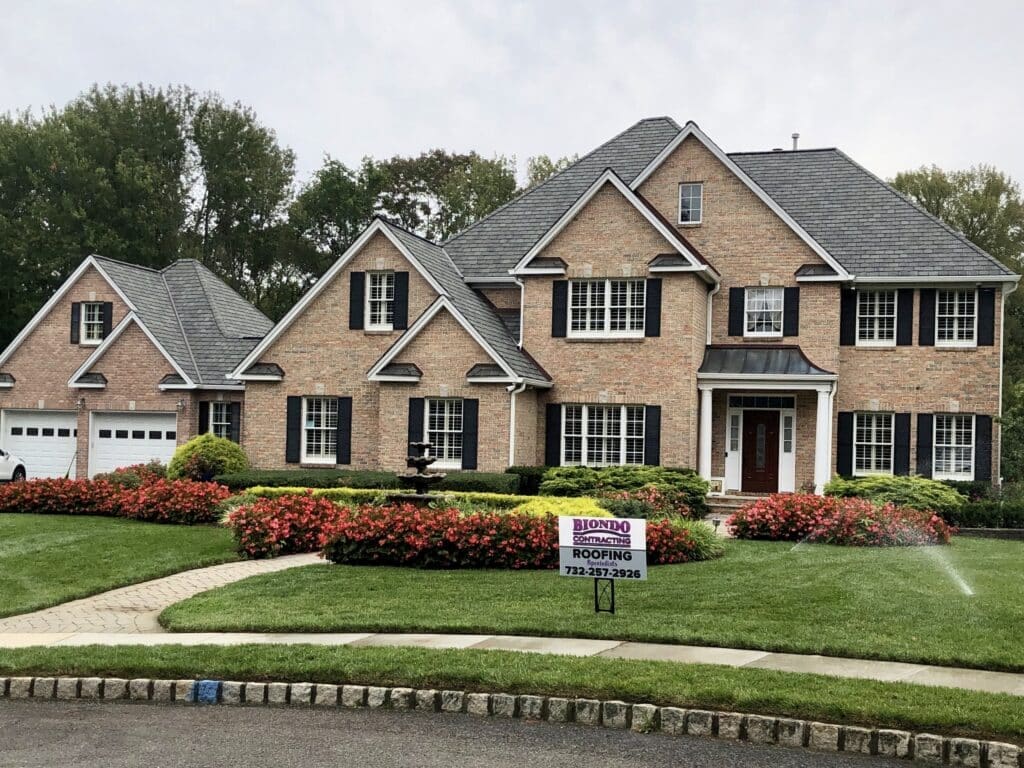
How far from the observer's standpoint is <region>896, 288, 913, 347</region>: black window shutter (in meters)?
27.4

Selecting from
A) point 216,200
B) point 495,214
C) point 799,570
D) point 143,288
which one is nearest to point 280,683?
point 799,570

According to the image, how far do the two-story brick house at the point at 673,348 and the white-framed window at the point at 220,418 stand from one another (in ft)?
11.9

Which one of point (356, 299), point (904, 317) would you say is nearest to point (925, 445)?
point (904, 317)

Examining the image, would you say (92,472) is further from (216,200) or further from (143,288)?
(216,200)

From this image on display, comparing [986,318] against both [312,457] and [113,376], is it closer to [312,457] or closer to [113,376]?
[312,457]

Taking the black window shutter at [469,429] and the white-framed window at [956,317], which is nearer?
the black window shutter at [469,429]

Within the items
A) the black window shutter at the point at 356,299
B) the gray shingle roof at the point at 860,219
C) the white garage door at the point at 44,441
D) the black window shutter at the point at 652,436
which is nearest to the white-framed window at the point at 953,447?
the gray shingle roof at the point at 860,219

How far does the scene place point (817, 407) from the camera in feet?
89.1

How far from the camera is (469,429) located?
26.3 meters

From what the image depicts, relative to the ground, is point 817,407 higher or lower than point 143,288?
lower

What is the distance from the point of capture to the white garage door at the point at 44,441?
33219 mm

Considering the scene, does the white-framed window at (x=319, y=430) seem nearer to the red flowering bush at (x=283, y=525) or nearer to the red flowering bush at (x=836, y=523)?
the red flowering bush at (x=283, y=525)

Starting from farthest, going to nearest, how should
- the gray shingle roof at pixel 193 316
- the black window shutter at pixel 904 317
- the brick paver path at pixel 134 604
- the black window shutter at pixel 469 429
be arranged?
the gray shingle roof at pixel 193 316, the black window shutter at pixel 904 317, the black window shutter at pixel 469 429, the brick paver path at pixel 134 604

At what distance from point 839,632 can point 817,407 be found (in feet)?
54.7
